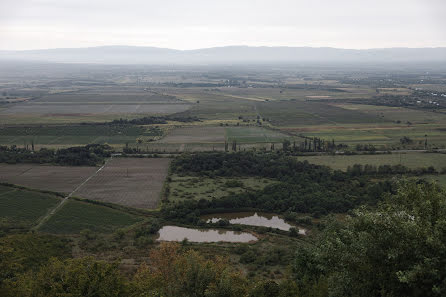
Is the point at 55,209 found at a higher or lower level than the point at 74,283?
lower

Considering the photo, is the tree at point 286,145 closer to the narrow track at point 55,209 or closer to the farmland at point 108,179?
the farmland at point 108,179

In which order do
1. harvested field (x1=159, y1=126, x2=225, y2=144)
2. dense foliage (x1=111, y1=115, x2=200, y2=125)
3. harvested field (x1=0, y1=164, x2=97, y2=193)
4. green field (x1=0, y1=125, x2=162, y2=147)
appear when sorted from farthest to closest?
dense foliage (x1=111, y1=115, x2=200, y2=125) < harvested field (x1=159, y1=126, x2=225, y2=144) < green field (x1=0, y1=125, x2=162, y2=147) < harvested field (x1=0, y1=164, x2=97, y2=193)

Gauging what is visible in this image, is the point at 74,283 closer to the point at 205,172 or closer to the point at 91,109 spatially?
the point at 205,172

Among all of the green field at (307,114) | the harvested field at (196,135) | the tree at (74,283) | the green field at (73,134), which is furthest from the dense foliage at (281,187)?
the green field at (307,114)

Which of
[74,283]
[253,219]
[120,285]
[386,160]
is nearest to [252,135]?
[386,160]

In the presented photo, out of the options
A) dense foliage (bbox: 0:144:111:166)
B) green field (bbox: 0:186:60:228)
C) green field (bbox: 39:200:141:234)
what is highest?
dense foliage (bbox: 0:144:111:166)

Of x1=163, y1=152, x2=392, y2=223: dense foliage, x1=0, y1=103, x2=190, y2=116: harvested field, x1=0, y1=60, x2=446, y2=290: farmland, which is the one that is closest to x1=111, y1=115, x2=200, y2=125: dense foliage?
x1=0, y1=60, x2=446, y2=290: farmland

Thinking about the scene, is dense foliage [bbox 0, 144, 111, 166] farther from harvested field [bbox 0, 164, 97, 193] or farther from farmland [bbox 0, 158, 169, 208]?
farmland [bbox 0, 158, 169, 208]
